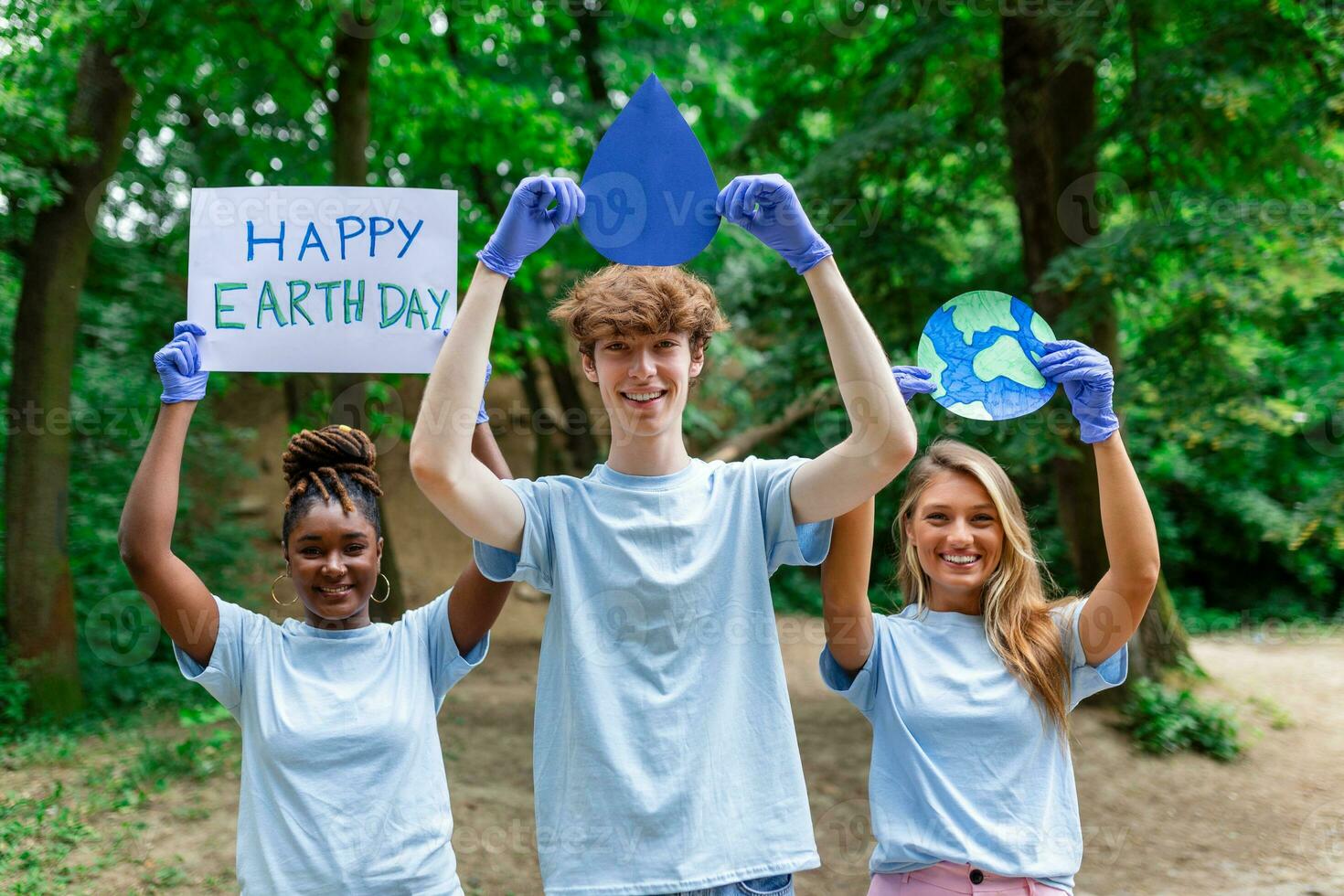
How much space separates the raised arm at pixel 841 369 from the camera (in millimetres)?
1784

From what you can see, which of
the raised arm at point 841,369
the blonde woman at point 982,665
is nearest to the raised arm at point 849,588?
the blonde woman at point 982,665

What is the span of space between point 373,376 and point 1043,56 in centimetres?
420

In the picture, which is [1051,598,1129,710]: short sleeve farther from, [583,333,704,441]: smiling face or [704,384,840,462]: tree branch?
[704,384,840,462]: tree branch

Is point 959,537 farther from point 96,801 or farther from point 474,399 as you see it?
point 96,801

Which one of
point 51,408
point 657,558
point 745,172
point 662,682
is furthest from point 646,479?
point 745,172

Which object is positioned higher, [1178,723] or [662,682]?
[662,682]

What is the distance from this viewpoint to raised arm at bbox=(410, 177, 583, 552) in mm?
1771

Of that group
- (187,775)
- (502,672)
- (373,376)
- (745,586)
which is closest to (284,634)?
(745,586)

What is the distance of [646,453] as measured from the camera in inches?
78.2

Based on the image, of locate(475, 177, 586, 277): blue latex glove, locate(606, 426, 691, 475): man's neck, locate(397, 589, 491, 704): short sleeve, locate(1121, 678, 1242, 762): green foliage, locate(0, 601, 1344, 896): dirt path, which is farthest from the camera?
locate(1121, 678, 1242, 762): green foliage

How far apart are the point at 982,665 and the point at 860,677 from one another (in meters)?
0.25

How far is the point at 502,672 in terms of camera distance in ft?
26.9

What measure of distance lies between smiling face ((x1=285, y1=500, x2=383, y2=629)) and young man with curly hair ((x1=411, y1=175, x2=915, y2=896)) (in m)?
0.39

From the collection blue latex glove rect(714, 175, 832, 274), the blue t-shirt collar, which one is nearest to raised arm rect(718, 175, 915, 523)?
blue latex glove rect(714, 175, 832, 274)
